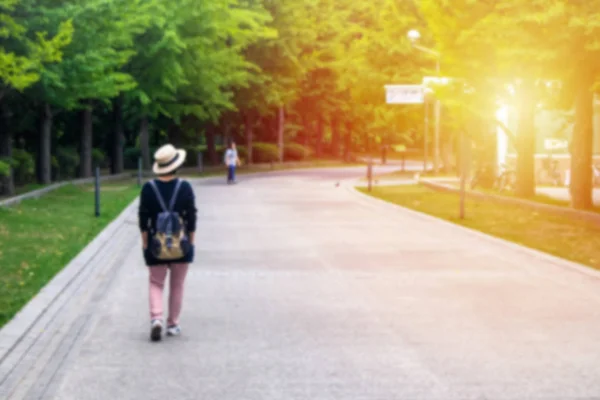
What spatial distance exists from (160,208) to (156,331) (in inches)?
41.3

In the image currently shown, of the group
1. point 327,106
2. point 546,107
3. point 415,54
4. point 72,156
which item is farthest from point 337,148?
point 546,107

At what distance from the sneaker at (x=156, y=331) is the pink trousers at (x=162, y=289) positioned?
6 cm

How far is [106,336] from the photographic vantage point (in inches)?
386

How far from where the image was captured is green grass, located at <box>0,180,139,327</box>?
12.9 metres

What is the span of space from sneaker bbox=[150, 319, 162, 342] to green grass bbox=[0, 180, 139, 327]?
155cm

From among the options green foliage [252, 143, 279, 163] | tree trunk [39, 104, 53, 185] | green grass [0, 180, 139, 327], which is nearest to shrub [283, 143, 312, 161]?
green foliage [252, 143, 279, 163]

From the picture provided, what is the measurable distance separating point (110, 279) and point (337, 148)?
78.3 metres

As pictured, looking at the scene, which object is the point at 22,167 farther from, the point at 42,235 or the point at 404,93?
the point at 42,235

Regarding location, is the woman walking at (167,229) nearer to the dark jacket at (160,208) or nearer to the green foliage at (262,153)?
the dark jacket at (160,208)

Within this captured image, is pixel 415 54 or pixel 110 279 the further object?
pixel 415 54

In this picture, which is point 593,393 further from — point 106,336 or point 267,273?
point 267,273

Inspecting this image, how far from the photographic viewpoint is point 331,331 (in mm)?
9969

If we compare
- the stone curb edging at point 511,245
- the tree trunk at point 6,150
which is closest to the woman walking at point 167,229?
the stone curb edging at point 511,245

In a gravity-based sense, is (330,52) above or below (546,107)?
above
